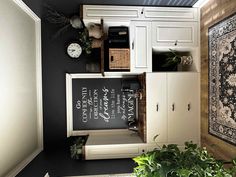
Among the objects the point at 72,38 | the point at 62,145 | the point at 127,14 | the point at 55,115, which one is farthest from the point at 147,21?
the point at 62,145

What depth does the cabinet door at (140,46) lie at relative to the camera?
228 cm

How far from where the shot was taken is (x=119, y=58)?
2.28m

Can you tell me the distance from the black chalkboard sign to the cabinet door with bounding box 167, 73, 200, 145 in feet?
2.02

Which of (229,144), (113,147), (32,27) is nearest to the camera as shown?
(229,144)

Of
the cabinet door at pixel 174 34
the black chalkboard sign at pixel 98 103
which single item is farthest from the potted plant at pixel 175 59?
the black chalkboard sign at pixel 98 103

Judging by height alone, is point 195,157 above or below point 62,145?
above

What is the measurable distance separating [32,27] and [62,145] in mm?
1603

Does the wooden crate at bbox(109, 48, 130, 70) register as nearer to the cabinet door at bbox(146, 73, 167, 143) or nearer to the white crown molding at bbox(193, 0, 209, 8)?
the cabinet door at bbox(146, 73, 167, 143)

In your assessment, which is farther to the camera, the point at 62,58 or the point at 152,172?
the point at 62,58

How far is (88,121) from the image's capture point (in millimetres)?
2592

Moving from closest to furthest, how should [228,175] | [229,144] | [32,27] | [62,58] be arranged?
[228,175] < [229,144] < [32,27] < [62,58]

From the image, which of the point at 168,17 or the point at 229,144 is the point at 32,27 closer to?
the point at 168,17

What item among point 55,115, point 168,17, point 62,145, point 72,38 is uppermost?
point 168,17

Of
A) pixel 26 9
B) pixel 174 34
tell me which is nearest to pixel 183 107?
pixel 174 34
